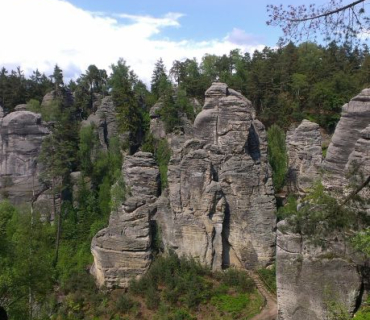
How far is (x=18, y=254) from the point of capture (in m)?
13.0

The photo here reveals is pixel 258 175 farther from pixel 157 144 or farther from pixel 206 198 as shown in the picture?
pixel 157 144

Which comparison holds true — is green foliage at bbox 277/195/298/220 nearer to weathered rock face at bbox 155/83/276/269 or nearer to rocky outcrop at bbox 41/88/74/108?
weathered rock face at bbox 155/83/276/269

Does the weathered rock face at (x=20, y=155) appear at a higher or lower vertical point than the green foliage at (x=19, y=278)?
higher

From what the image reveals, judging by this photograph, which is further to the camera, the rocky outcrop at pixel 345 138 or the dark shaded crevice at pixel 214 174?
the dark shaded crevice at pixel 214 174

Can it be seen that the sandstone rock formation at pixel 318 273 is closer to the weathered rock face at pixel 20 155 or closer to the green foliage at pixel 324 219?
the green foliage at pixel 324 219

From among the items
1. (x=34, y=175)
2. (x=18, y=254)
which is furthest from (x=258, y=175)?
(x=34, y=175)

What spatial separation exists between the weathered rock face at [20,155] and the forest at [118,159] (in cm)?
77

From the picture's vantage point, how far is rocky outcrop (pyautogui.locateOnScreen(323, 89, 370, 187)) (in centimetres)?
1412

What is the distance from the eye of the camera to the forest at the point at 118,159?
15891mm

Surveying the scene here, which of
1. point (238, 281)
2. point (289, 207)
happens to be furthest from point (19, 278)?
point (289, 207)

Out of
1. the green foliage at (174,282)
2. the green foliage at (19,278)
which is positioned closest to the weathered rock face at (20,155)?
the green foliage at (174,282)

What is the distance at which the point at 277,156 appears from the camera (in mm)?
29109

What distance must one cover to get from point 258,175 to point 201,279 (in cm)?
611

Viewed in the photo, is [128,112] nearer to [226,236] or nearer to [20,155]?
[20,155]
